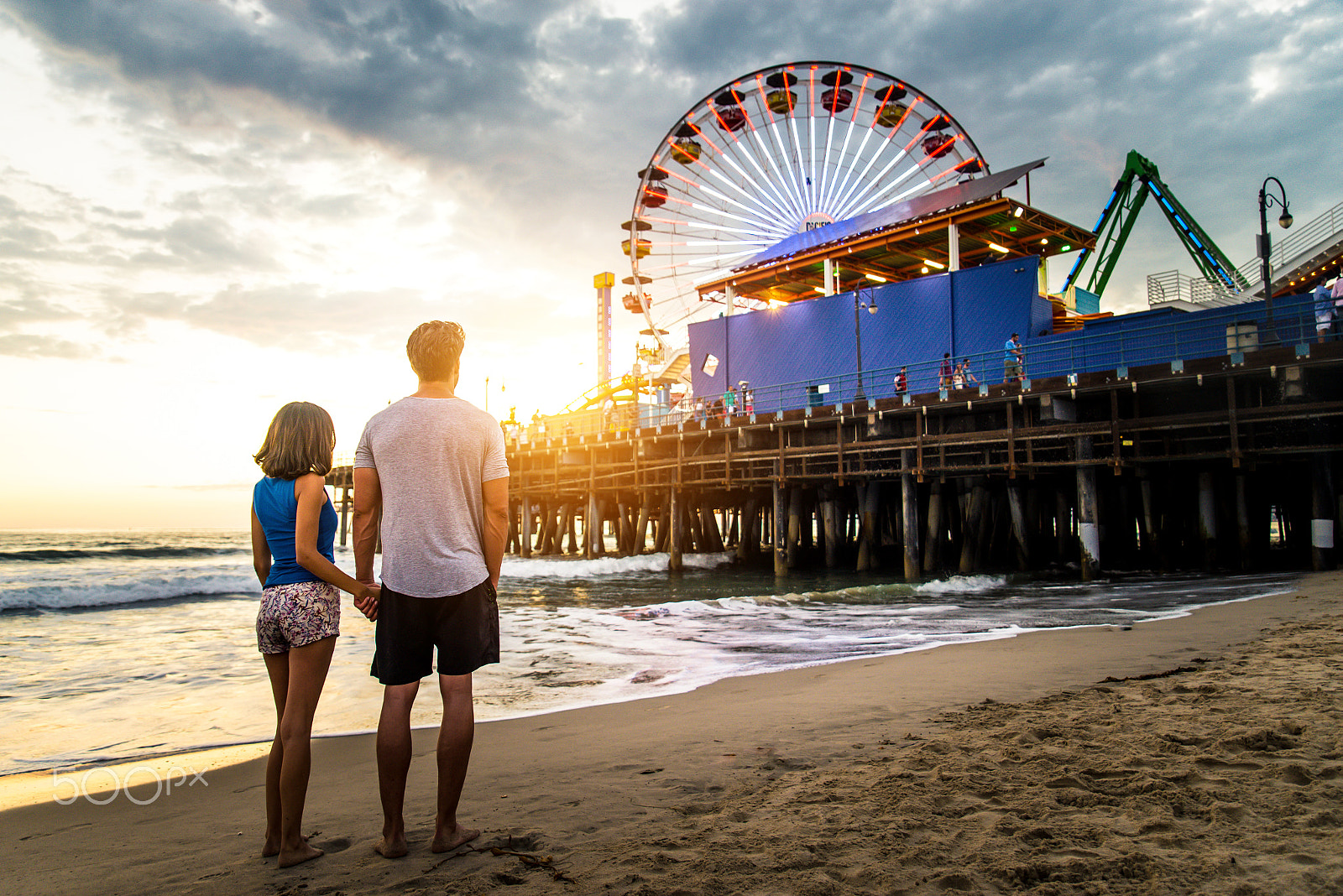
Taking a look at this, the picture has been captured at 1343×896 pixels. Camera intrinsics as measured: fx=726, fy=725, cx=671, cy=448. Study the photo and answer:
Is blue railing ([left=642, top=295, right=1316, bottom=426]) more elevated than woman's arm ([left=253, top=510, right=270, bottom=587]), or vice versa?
blue railing ([left=642, top=295, right=1316, bottom=426])

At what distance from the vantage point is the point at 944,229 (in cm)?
2606

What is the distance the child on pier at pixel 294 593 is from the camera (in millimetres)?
2791

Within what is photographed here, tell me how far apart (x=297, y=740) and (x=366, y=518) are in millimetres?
877

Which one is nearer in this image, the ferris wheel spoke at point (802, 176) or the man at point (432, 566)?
the man at point (432, 566)

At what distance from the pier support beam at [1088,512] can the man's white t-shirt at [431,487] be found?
16215 mm

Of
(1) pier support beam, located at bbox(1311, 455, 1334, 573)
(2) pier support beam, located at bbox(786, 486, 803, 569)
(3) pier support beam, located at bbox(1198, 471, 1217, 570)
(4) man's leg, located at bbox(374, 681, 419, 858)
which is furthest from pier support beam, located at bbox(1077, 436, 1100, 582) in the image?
(4) man's leg, located at bbox(374, 681, 419, 858)

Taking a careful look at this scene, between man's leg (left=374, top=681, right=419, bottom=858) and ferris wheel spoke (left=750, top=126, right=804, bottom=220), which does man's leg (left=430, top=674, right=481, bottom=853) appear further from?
ferris wheel spoke (left=750, top=126, right=804, bottom=220)

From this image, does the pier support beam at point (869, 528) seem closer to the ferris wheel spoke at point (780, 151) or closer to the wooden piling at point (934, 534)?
the wooden piling at point (934, 534)

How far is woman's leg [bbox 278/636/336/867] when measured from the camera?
2.71 m

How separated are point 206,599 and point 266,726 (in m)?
16.6

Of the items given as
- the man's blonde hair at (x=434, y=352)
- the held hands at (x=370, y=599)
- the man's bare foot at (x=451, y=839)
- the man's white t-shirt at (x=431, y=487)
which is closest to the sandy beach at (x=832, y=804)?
the man's bare foot at (x=451, y=839)

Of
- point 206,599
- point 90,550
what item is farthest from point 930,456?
point 90,550

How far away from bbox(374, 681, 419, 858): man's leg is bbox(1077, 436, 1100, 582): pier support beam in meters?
16.5

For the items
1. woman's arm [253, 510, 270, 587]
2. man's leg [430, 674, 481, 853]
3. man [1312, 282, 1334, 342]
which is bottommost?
man's leg [430, 674, 481, 853]
